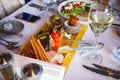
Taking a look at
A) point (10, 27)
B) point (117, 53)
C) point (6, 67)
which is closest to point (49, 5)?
point (10, 27)

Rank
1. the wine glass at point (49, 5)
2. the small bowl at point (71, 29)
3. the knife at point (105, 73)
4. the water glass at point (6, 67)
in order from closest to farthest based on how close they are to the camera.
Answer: the water glass at point (6, 67)
the knife at point (105, 73)
the small bowl at point (71, 29)
the wine glass at point (49, 5)

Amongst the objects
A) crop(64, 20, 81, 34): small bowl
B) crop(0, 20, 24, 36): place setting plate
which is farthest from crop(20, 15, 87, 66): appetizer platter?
crop(0, 20, 24, 36): place setting plate

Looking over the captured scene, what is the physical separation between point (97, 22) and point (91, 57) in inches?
5.3

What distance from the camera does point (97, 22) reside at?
689 mm

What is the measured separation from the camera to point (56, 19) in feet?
2.85

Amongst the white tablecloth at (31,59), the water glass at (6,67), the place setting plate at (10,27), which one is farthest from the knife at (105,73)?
the place setting plate at (10,27)

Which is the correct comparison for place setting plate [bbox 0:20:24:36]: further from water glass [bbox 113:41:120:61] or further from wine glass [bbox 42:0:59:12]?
water glass [bbox 113:41:120:61]

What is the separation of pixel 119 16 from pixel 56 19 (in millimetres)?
318

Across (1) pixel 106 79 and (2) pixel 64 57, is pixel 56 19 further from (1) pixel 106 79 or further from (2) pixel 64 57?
(1) pixel 106 79

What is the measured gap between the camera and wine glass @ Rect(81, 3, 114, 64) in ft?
2.24

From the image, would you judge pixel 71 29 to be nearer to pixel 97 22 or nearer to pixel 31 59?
pixel 97 22

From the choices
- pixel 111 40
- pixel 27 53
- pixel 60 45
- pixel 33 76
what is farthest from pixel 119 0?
pixel 33 76

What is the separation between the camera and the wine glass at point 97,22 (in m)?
0.68

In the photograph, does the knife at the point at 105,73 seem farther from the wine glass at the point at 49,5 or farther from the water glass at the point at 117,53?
the wine glass at the point at 49,5
